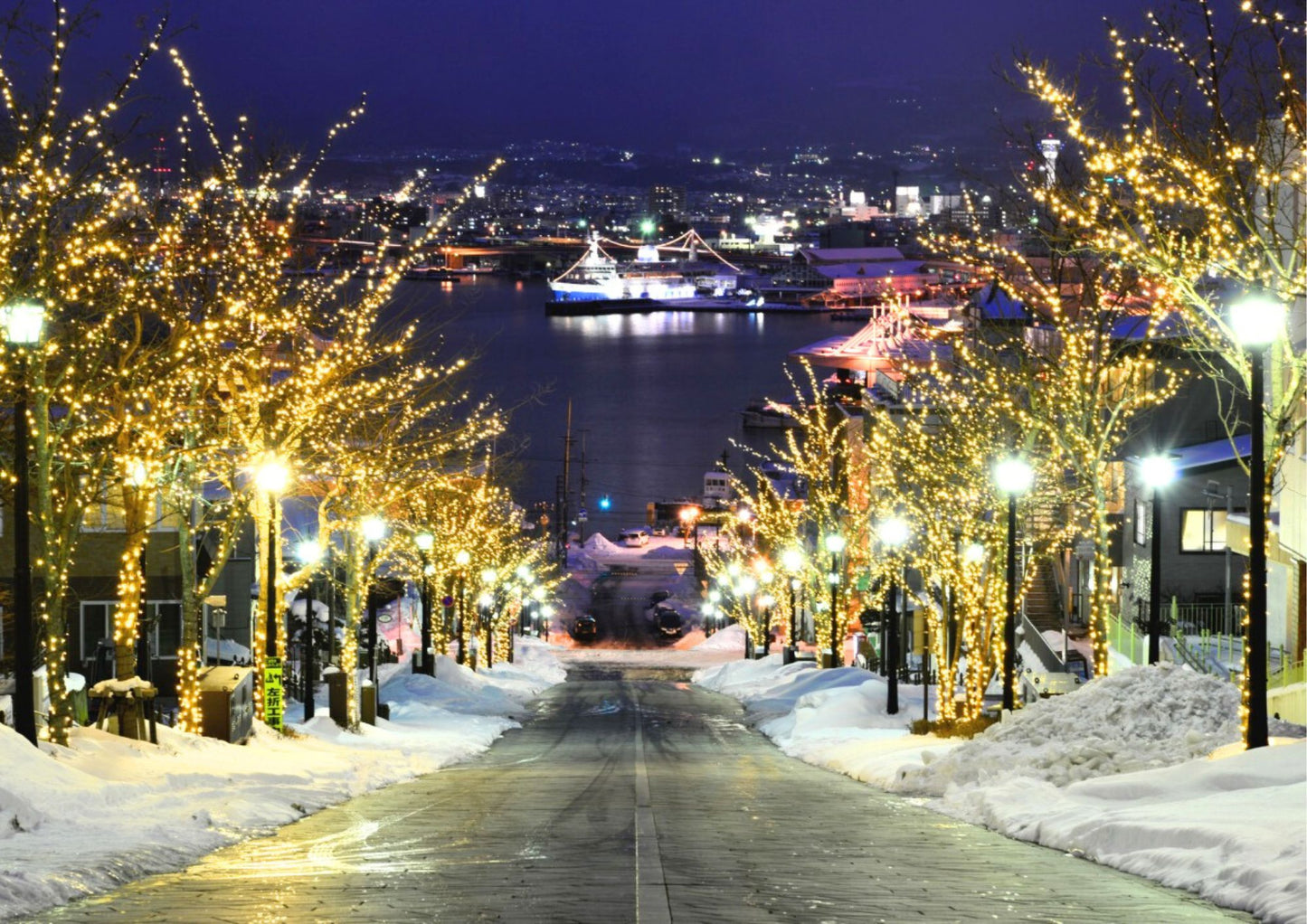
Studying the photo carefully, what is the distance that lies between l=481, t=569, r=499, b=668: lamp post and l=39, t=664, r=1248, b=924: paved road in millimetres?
34077

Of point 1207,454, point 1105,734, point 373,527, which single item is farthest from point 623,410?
point 1105,734

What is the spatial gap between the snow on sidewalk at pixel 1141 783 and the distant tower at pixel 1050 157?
683cm

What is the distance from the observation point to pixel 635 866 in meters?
10.9

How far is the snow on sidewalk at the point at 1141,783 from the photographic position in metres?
9.83

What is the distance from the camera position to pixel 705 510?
109062mm

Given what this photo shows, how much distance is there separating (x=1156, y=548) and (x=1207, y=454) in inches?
641

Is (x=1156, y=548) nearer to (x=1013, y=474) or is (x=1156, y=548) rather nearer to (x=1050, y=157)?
(x=1013, y=474)

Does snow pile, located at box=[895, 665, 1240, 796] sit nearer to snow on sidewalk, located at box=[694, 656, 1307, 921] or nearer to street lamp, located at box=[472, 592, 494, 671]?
snow on sidewalk, located at box=[694, 656, 1307, 921]

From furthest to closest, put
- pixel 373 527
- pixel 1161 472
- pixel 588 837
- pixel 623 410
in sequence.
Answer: pixel 623 410 < pixel 1161 472 < pixel 373 527 < pixel 588 837

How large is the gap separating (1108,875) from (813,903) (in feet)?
8.27

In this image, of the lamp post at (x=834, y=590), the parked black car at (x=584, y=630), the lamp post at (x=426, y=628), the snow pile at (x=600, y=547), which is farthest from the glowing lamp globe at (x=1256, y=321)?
the snow pile at (x=600, y=547)

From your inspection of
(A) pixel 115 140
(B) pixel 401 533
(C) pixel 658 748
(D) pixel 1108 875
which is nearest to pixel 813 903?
(D) pixel 1108 875

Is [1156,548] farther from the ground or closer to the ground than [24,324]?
closer to the ground

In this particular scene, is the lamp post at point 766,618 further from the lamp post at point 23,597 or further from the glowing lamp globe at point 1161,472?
the lamp post at point 23,597
